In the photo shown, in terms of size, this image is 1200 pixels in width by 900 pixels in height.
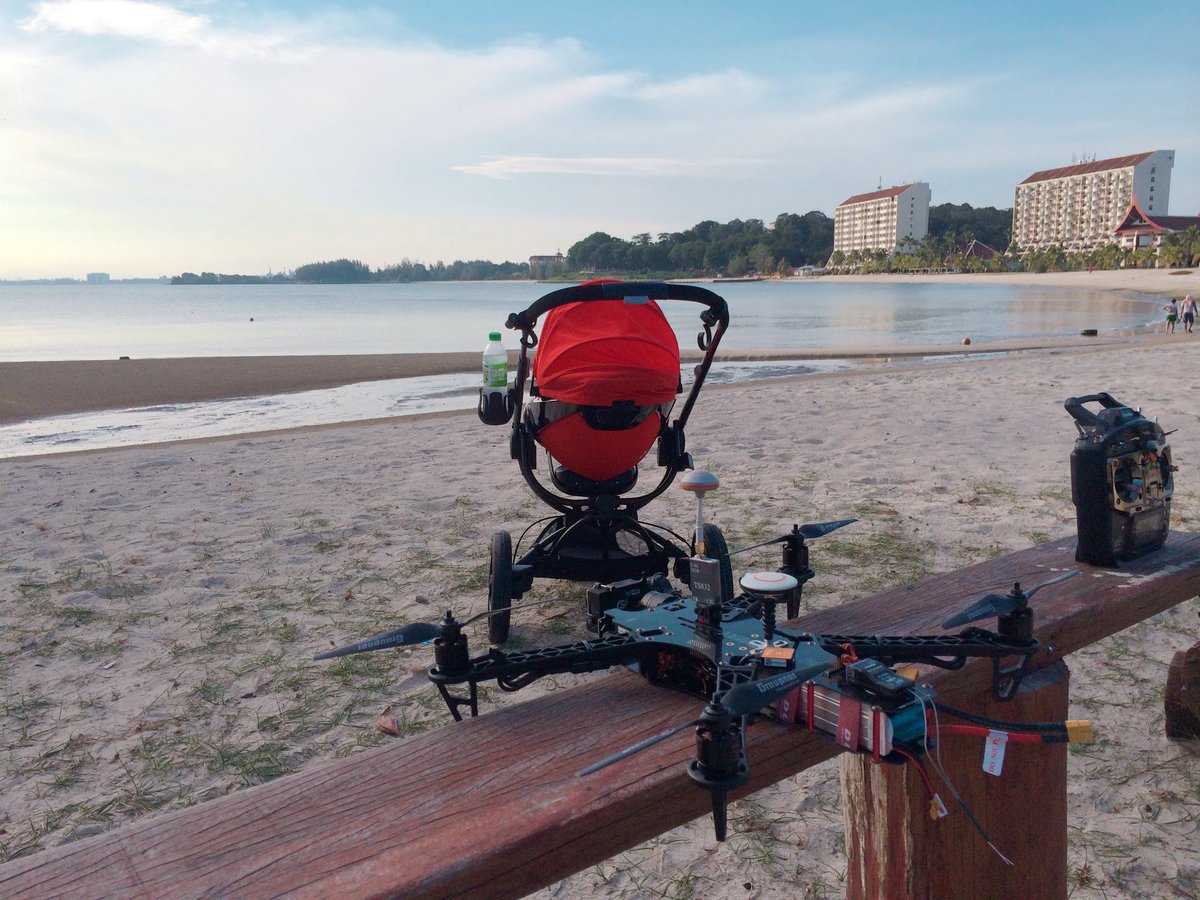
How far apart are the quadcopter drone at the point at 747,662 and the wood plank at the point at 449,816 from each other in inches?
2.4

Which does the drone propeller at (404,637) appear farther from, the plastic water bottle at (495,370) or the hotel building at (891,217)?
the hotel building at (891,217)

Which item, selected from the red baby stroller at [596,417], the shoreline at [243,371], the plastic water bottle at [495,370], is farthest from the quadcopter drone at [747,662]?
the shoreline at [243,371]

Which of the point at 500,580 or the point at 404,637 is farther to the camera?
the point at 500,580

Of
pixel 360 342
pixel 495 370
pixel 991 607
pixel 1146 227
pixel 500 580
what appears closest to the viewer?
pixel 991 607

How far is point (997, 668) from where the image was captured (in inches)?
72.6

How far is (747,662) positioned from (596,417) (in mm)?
2107

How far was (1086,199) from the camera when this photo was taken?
15338 cm

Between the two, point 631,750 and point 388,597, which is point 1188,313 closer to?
point 388,597

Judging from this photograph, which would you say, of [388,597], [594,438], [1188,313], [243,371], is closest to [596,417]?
[594,438]

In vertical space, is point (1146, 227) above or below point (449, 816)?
above

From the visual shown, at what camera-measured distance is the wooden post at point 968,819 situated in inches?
74.5

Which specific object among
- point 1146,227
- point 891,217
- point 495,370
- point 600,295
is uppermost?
point 891,217

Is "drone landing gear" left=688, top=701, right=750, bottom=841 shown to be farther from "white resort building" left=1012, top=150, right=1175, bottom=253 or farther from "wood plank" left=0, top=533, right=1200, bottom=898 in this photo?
"white resort building" left=1012, top=150, right=1175, bottom=253

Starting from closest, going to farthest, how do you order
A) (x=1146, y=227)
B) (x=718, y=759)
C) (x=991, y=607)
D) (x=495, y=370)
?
(x=718, y=759) < (x=991, y=607) < (x=495, y=370) < (x=1146, y=227)
